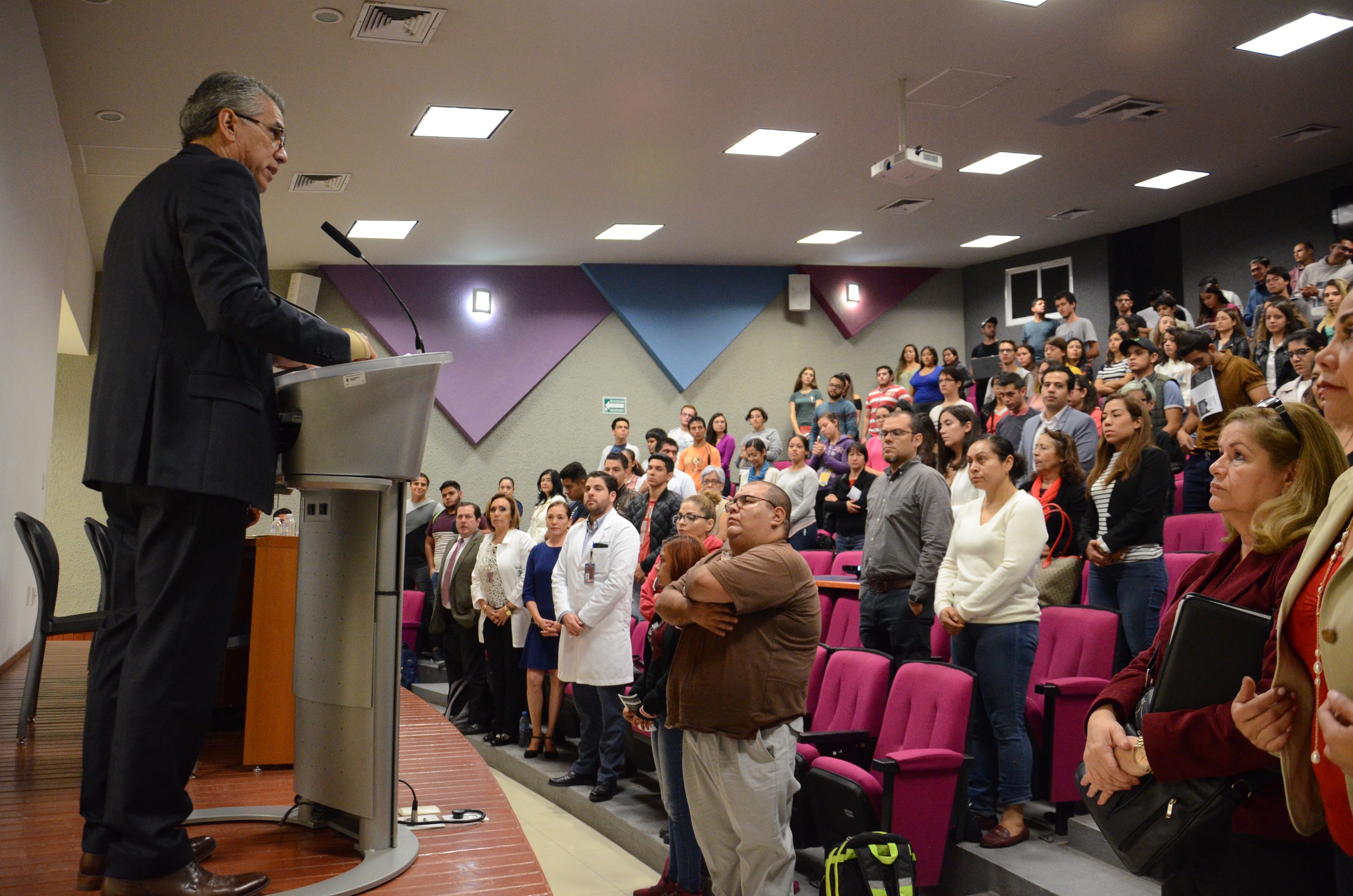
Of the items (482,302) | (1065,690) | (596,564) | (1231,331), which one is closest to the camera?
(1065,690)

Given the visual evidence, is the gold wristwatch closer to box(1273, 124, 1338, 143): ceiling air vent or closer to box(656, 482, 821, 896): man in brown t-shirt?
box(656, 482, 821, 896): man in brown t-shirt

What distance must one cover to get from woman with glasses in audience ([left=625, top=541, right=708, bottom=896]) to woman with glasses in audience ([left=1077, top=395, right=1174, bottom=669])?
5.57 ft

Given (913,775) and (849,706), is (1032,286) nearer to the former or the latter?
(849,706)

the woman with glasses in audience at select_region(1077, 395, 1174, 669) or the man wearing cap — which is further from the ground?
the man wearing cap

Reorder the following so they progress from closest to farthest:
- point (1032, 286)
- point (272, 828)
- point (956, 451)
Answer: point (272, 828)
point (956, 451)
point (1032, 286)

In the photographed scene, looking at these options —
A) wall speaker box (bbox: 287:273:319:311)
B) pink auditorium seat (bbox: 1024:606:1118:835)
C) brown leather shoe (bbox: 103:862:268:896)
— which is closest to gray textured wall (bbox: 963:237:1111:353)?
wall speaker box (bbox: 287:273:319:311)

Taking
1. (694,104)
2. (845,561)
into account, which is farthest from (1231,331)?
(694,104)

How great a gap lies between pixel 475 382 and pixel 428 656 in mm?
3399

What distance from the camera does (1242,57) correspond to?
6207 millimetres

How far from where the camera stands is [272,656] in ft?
8.80

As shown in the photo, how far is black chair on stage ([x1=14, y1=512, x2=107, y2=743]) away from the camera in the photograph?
3.19 metres

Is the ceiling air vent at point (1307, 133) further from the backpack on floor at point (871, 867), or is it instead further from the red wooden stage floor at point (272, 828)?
the red wooden stage floor at point (272, 828)

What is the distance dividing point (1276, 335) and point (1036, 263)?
530 centimetres

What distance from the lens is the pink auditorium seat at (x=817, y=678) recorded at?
418cm
